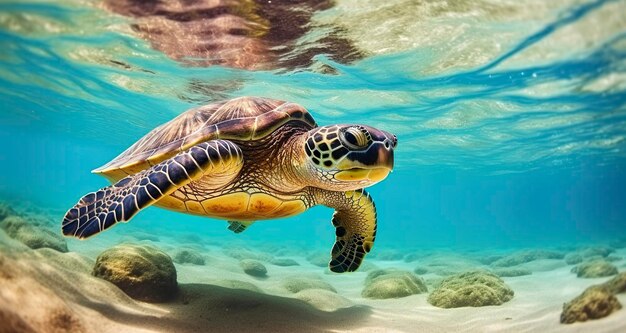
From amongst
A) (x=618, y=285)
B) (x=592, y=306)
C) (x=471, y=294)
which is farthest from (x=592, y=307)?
(x=471, y=294)

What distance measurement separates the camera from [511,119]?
1736 cm

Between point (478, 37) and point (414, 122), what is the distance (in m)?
9.95

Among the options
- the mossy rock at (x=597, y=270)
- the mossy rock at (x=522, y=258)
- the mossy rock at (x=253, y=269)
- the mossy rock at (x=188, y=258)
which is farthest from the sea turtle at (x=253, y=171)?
the mossy rock at (x=522, y=258)

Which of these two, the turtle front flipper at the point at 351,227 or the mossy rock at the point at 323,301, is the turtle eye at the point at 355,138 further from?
the mossy rock at the point at 323,301

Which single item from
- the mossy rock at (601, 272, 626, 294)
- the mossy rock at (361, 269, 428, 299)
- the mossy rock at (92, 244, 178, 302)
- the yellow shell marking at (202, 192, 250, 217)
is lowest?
the mossy rock at (92, 244, 178, 302)

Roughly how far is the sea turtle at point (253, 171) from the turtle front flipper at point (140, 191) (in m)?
0.01

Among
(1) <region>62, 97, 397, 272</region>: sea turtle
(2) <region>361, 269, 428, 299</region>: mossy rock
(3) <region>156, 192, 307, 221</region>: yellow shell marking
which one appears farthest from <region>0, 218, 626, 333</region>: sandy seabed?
(3) <region>156, 192, 307, 221</region>: yellow shell marking

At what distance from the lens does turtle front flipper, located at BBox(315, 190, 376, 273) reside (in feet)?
17.3

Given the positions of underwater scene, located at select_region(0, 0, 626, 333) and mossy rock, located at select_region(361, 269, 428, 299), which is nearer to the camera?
underwater scene, located at select_region(0, 0, 626, 333)

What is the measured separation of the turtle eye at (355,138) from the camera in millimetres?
3664

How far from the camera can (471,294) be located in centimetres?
601

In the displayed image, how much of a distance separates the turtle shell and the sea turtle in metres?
0.01

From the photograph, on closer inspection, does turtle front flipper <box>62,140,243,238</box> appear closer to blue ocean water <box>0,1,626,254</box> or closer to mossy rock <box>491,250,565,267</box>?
blue ocean water <box>0,1,626,254</box>

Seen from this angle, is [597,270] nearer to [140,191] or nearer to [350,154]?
[350,154]
